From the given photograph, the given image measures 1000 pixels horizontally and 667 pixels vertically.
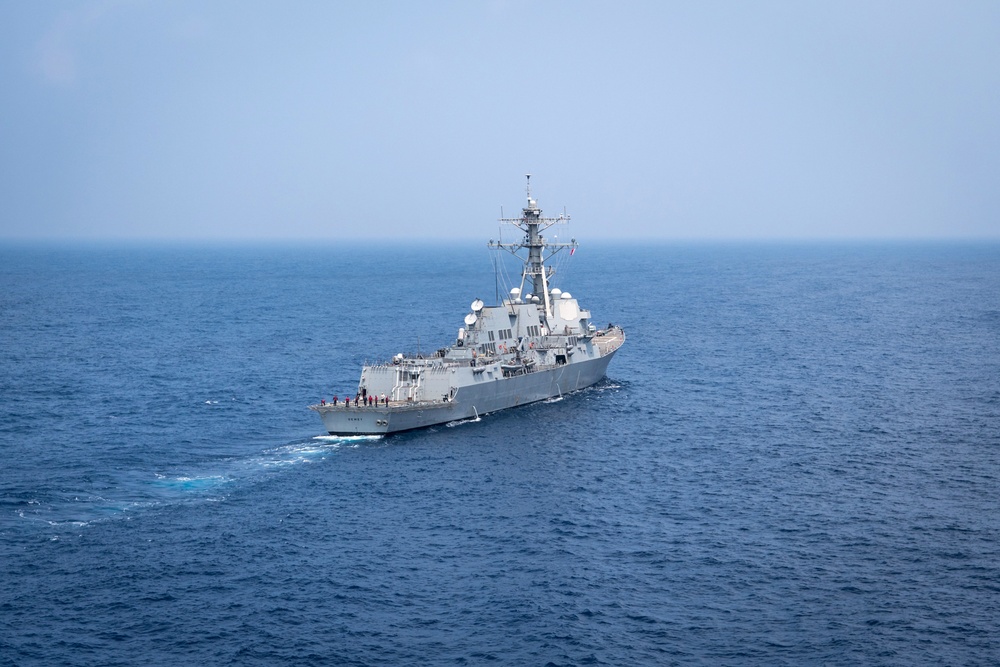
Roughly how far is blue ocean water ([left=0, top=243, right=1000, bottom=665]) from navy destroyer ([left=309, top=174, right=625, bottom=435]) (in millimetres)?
1824

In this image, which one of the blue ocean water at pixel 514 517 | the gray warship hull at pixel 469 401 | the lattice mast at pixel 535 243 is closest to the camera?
the blue ocean water at pixel 514 517

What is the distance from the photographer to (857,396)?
71562mm

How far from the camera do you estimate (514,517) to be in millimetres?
47094

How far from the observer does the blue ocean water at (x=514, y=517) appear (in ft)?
112

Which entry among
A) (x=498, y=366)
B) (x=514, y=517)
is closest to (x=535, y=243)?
(x=498, y=366)

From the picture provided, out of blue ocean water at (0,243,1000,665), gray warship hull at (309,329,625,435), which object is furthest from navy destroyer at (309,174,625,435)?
blue ocean water at (0,243,1000,665)

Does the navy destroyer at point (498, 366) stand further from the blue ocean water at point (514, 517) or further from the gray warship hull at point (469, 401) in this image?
the blue ocean water at point (514, 517)

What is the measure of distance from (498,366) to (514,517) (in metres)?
21.9

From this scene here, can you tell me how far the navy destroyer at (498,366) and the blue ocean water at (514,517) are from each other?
182 centimetres

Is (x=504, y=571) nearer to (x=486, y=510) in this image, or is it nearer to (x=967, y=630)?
(x=486, y=510)

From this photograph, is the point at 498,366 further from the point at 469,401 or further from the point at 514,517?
the point at 514,517

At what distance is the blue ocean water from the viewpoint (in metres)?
34.3

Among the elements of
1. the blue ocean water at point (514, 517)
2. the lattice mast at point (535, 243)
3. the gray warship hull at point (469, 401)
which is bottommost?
the blue ocean water at point (514, 517)

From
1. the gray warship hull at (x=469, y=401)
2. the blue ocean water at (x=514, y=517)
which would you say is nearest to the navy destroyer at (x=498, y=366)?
the gray warship hull at (x=469, y=401)
